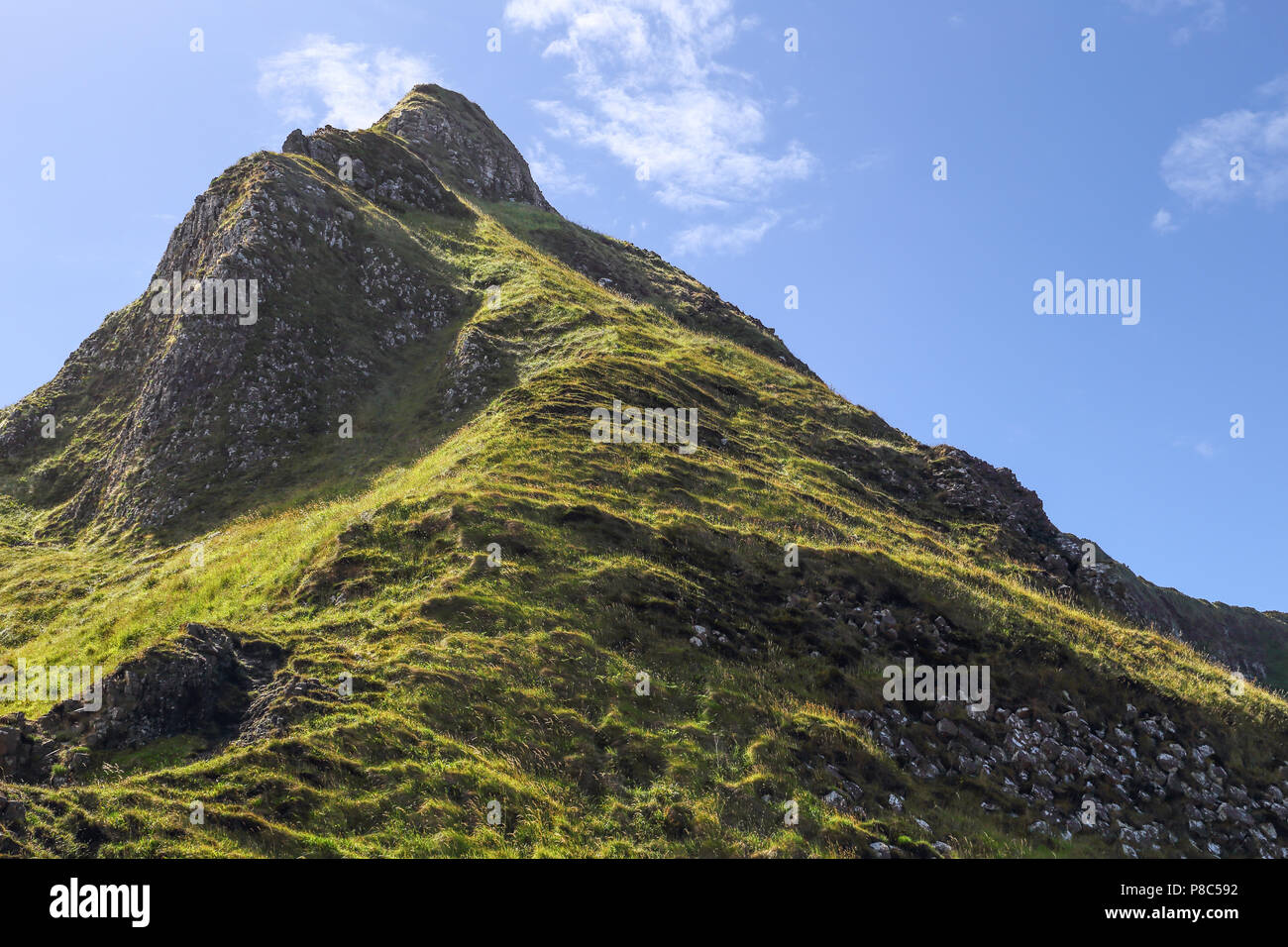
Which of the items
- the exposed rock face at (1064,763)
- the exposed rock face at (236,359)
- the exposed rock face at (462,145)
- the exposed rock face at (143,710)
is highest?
the exposed rock face at (462,145)

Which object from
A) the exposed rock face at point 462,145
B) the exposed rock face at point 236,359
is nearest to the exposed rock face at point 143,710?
the exposed rock face at point 236,359

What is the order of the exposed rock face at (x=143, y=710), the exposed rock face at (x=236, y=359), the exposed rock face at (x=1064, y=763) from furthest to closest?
1. the exposed rock face at (x=236, y=359)
2. the exposed rock face at (x=1064, y=763)
3. the exposed rock face at (x=143, y=710)

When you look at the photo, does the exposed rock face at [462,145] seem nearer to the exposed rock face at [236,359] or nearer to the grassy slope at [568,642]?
the exposed rock face at [236,359]

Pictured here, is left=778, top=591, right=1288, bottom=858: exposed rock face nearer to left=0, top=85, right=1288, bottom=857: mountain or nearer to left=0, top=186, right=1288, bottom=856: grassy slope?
left=0, top=85, right=1288, bottom=857: mountain

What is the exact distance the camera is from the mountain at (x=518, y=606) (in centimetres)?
2119

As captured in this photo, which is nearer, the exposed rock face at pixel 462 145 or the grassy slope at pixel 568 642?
the grassy slope at pixel 568 642

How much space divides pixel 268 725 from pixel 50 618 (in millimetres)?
22157

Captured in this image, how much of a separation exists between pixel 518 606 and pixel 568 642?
2.46 meters

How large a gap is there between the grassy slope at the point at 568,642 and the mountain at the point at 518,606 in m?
0.14

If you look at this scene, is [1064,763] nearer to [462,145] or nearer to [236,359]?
[236,359]

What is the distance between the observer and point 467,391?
162 ft

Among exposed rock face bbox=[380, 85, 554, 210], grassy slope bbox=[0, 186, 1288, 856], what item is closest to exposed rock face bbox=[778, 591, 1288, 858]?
grassy slope bbox=[0, 186, 1288, 856]

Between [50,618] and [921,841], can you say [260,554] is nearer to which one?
[50,618]
